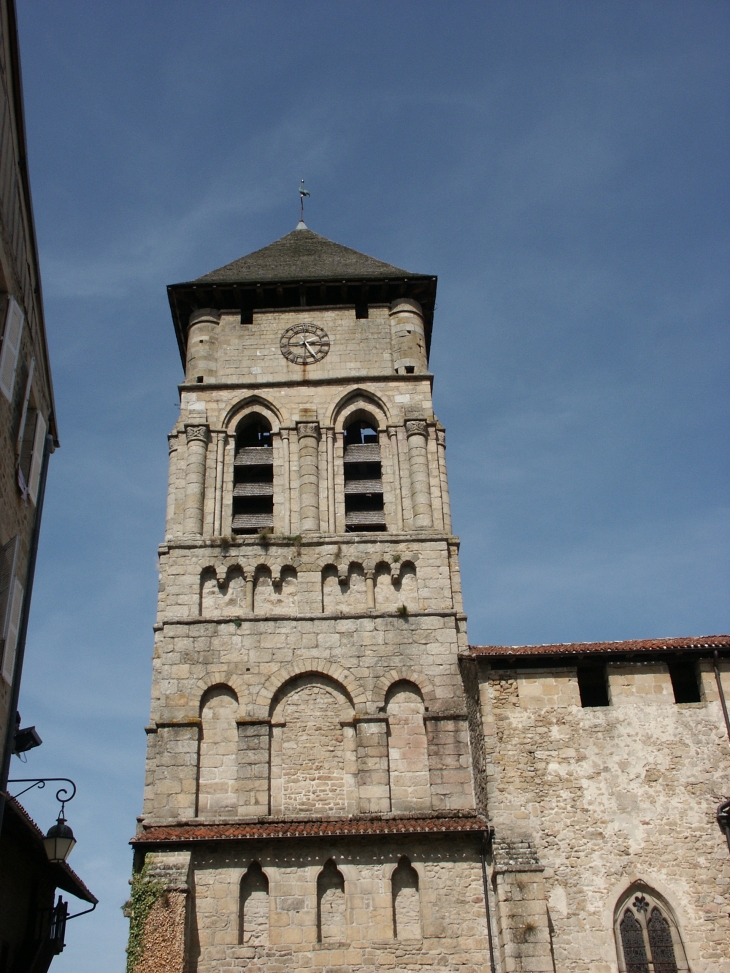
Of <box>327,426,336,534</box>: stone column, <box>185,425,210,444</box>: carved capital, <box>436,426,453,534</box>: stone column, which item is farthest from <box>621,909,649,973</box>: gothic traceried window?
<box>185,425,210,444</box>: carved capital

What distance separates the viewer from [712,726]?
18203 mm

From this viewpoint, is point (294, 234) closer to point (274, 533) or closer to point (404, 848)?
point (274, 533)

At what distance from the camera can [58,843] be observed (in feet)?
40.4

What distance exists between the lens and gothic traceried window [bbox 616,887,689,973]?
53.3 ft

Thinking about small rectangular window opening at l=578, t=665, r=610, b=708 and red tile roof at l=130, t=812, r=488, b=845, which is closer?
red tile roof at l=130, t=812, r=488, b=845

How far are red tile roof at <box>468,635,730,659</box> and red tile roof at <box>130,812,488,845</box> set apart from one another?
3.13m

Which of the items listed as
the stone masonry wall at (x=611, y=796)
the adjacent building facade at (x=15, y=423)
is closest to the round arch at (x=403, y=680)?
the stone masonry wall at (x=611, y=796)

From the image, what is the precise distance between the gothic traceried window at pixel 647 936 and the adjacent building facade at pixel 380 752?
0.11 feet

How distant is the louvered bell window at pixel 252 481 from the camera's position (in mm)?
21344

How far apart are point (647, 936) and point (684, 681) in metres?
4.65

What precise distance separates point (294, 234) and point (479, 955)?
20.5 meters

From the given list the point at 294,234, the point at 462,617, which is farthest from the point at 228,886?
the point at 294,234

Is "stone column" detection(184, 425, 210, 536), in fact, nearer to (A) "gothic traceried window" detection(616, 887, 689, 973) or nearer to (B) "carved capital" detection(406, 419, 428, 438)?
(B) "carved capital" detection(406, 419, 428, 438)

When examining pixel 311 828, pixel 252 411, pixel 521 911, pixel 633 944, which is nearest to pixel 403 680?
pixel 311 828
